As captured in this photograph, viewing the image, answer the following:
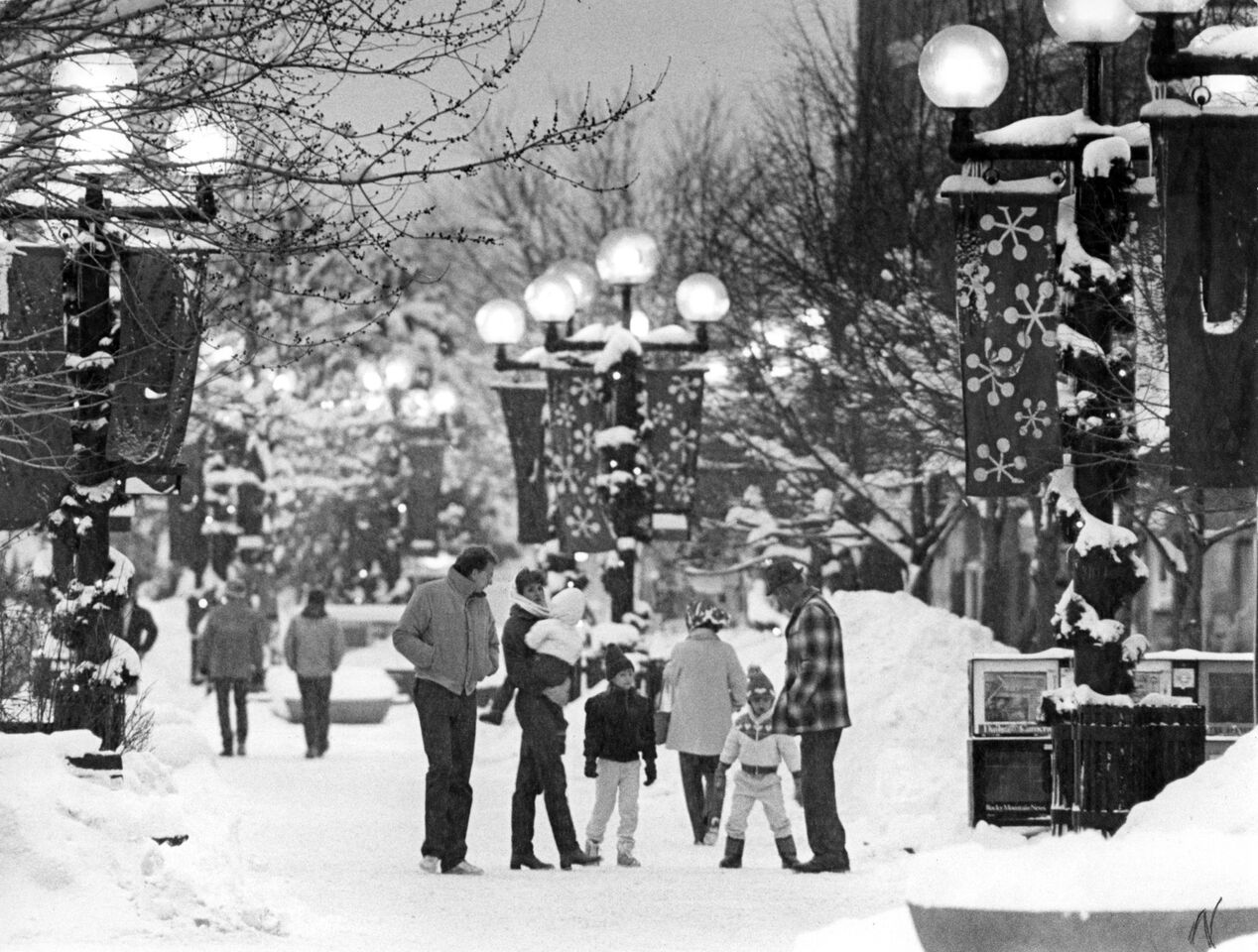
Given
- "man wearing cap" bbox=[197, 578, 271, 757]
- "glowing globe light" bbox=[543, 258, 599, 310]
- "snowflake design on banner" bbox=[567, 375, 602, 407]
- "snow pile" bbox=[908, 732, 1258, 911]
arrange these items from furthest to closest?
"man wearing cap" bbox=[197, 578, 271, 757] → "glowing globe light" bbox=[543, 258, 599, 310] → "snowflake design on banner" bbox=[567, 375, 602, 407] → "snow pile" bbox=[908, 732, 1258, 911]

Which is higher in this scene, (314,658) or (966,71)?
(966,71)

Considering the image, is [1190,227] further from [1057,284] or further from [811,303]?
[811,303]

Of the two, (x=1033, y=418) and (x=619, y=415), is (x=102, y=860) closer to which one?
(x=1033, y=418)

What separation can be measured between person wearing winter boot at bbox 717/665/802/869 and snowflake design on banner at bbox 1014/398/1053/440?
3.05m

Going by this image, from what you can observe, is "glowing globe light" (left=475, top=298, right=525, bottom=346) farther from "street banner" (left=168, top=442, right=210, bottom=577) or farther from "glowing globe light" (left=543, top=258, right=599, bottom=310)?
"street banner" (left=168, top=442, right=210, bottom=577)

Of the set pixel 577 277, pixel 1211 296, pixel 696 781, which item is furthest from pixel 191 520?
pixel 1211 296

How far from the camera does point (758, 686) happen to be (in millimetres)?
16938

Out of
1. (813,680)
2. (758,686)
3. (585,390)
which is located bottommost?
(758,686)

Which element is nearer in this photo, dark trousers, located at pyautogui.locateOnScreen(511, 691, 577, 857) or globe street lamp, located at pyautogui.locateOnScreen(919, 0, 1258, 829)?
globe street lamp, located at pyautogui.locateOnScreen(919, 0, 1258, 829)

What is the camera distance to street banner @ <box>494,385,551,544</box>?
1028 inches

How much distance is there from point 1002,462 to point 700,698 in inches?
189

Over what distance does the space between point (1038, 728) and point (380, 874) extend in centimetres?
422

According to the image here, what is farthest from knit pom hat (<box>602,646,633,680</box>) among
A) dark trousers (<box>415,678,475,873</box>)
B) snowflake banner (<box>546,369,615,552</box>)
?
snowflake banner (<box>546,369,615,552</box>)

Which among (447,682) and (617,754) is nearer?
(447,682)
